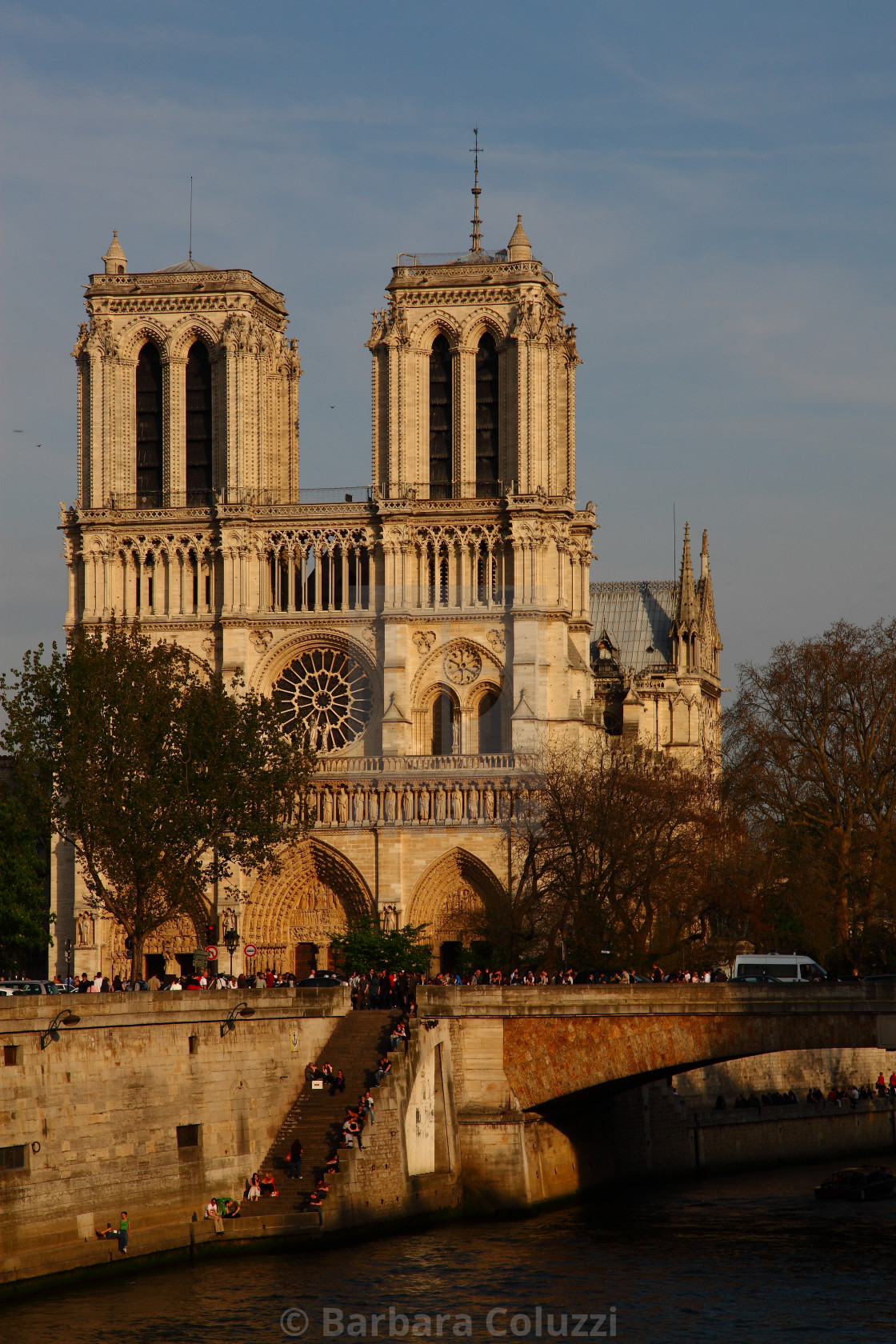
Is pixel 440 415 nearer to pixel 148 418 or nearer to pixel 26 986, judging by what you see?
pixel 148 418

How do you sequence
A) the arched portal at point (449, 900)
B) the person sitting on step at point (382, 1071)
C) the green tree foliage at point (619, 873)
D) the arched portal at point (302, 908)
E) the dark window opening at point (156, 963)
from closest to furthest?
the person sitting on step at point (382, 1071)
the green tree foliage at point (619, 873)
the arched portal at point (449, 900)
the arched portal at point (302, 908)
the dark window opening at point (156, 963)

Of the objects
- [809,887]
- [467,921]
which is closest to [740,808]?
[809,887]

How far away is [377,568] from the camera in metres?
78.1

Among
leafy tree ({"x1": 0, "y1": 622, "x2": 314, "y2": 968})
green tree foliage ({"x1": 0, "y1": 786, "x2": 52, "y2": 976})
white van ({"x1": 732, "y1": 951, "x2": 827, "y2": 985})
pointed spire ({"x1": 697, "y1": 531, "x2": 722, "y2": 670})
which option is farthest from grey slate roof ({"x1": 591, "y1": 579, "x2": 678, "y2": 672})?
white van ({"x1": 732, "y1": 951, "x2": 827, "y2": 985})

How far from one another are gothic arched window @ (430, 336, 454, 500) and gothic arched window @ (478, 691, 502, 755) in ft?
25.5

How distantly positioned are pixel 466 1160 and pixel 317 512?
3633 cm

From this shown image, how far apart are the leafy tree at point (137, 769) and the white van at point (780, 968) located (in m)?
14.4

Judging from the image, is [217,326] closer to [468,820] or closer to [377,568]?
[377,568]

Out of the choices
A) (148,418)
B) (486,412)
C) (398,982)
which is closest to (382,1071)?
(398,982)

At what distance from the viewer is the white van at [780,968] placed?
54219 millimetres

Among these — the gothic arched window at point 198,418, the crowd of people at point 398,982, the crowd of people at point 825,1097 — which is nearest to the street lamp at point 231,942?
the crowd of people at point 398,982

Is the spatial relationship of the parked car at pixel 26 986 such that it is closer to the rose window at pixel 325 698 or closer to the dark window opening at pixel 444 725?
the dark window opening at pixel 444 725

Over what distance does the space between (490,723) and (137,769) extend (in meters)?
21.3

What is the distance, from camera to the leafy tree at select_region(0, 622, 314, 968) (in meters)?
58.3
